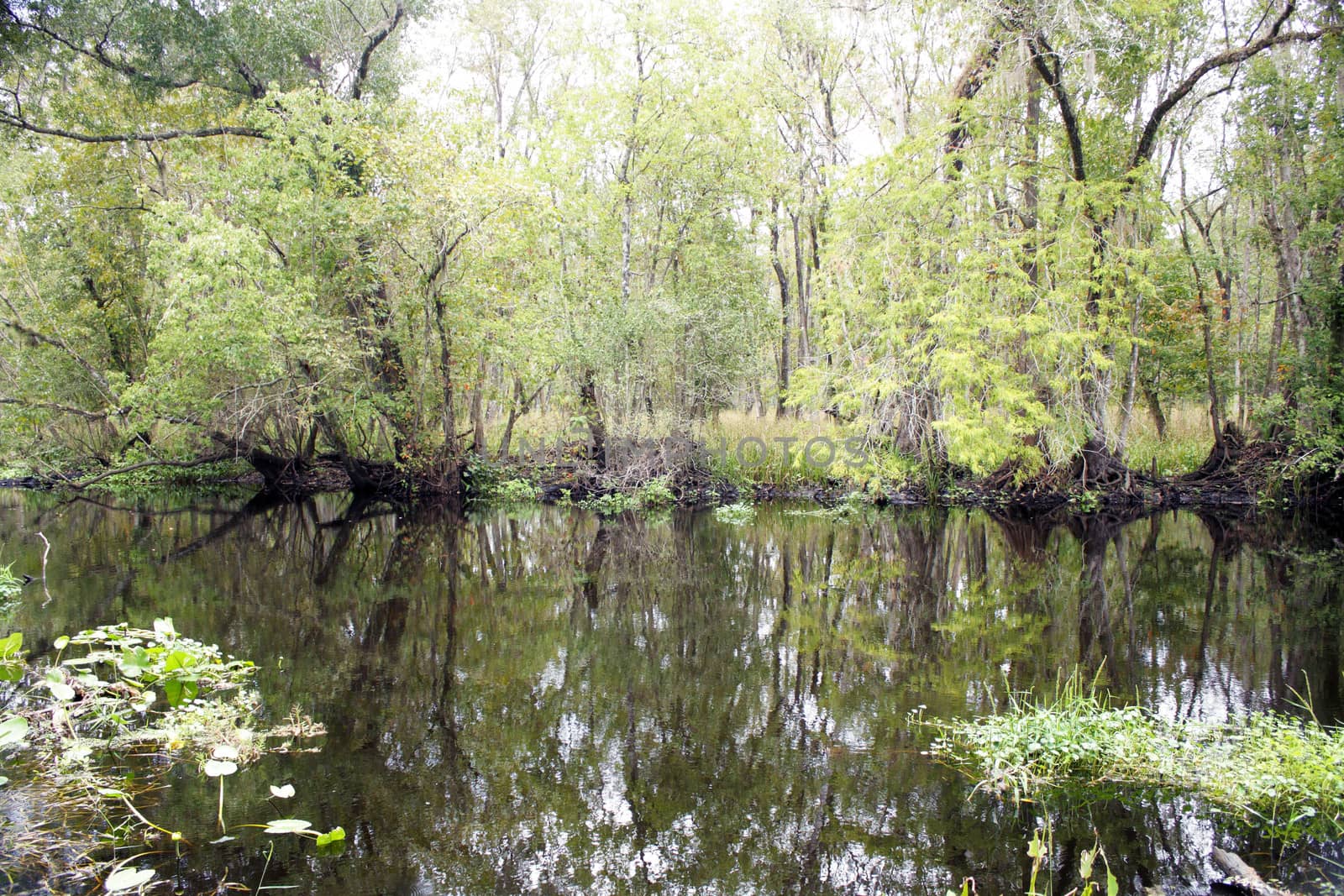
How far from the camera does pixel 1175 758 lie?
436cm

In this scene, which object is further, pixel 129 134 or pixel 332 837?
pixel 129 134

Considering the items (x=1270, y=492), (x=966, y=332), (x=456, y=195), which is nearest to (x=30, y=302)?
(x=456, y=195)

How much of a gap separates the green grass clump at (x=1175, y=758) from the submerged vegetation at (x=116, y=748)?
339 centimetres

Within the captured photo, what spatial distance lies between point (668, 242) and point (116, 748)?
622 inches

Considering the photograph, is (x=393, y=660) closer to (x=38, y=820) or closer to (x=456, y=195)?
(x=38, y=820)

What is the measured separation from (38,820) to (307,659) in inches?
109

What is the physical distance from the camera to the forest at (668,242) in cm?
1262

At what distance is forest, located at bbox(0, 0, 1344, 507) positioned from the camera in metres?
12.6

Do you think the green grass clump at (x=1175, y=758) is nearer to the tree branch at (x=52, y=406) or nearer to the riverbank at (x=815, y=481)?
the riverbank at (x=815, y=481)

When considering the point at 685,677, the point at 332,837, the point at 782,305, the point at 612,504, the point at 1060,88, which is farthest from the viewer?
the point at 782,305

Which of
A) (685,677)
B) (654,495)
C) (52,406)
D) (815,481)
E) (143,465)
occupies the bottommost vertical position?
(685,677)

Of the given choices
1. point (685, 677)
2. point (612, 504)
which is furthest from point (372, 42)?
point (685, 677)

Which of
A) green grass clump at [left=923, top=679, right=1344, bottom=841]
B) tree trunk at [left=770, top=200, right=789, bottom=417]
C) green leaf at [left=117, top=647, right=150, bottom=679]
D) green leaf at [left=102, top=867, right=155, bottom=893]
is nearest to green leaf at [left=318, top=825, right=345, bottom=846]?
green leaf at [left=102, top=867, right=155, bottom=893]

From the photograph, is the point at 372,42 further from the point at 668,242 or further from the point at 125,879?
the point at 125,879
